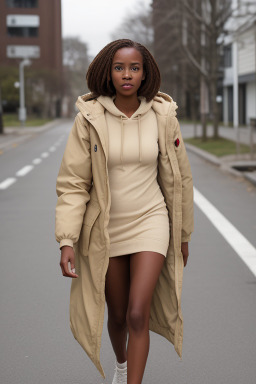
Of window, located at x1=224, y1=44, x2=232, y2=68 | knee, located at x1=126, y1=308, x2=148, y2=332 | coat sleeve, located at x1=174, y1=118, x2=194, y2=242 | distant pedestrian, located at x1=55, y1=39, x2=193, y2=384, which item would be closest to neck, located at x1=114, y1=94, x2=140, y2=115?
distant pedestrian, located at x1=55, y1=39, x2=193, y2=384

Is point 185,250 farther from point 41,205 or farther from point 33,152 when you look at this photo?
point 33,152

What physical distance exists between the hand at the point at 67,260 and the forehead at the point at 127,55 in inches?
34.9

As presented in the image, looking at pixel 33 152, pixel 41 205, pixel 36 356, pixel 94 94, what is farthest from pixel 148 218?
pixel 33 152

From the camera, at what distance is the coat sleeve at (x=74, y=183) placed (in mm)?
3250

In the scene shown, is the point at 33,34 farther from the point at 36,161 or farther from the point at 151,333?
the point at 151,333

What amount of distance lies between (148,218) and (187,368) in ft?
3.58

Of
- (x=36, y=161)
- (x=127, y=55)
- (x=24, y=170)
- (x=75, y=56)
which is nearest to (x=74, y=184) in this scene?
(x=127, y=55)

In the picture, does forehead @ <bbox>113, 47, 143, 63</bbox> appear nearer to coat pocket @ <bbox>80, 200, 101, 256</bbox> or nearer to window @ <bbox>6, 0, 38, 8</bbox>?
coat pocket @ <bbox>80, 200, 101, 256</bbox>

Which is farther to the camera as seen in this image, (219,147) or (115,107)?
(219,147)

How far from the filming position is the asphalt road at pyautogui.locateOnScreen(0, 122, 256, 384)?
3980 millimetres

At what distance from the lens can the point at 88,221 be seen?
3.32 metres

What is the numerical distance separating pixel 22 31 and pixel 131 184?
91.7 metres

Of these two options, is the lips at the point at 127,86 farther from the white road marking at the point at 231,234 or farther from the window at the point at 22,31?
the window at the point at 22,31

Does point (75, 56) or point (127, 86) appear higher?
point (75, 56)
